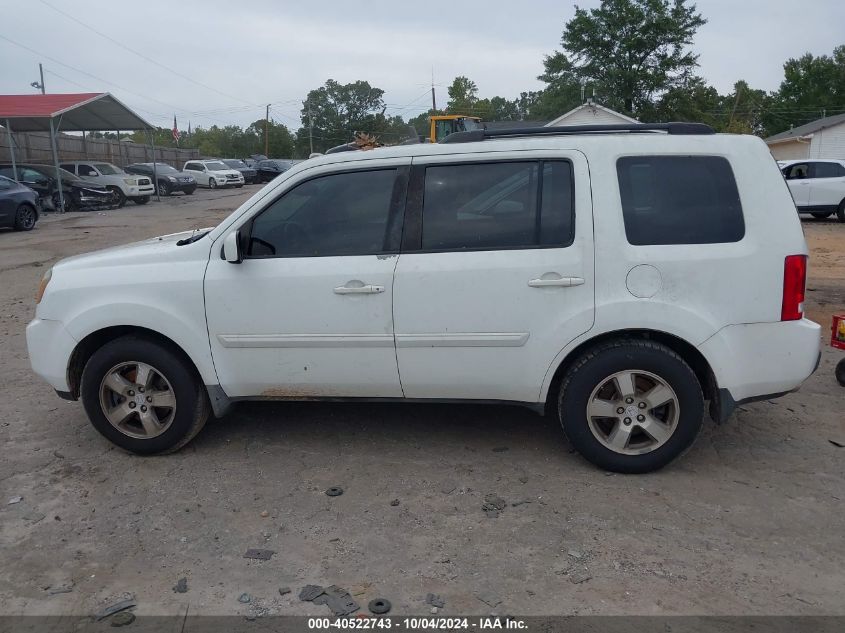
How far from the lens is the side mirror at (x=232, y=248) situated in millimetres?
4324

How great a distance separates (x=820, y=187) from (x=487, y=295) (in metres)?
18.5

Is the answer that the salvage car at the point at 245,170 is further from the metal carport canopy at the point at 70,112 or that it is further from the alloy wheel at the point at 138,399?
the alloy wheel at the point at 138,399

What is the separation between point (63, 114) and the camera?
26656 mm

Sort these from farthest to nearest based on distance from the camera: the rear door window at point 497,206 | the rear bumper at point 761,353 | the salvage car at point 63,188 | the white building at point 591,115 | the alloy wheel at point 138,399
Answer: the white building at point 591,115, the salvage car at point 63,188, the alloy wheel at point 138,399, the rear door window at point 497,206, the rear bumper at point 761,353

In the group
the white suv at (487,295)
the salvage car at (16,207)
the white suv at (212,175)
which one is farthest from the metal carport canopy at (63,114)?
the white suv at (487,295)

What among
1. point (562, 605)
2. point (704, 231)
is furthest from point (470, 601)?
point (704, 231)

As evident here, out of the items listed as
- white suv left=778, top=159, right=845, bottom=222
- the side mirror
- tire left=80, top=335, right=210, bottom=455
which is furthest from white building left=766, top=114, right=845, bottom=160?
tire left=80, top=335, right=210, bottom=455

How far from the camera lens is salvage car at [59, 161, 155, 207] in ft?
90.4

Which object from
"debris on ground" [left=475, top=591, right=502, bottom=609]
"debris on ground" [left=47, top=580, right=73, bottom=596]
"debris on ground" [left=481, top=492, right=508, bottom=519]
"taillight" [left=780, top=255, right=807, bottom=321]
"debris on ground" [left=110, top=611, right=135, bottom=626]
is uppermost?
"taillight" [left=780, top=255, right=807, bottom=321]

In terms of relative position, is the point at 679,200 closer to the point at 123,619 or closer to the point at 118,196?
the point at 123,619

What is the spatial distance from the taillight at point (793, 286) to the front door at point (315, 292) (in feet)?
6.94

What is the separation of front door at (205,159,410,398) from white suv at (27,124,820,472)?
1cm

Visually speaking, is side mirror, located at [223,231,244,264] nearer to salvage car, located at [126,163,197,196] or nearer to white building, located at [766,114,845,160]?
salvage car, located at [126,163,197,196]

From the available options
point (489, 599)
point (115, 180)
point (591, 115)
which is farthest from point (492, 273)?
point (591, 115)
